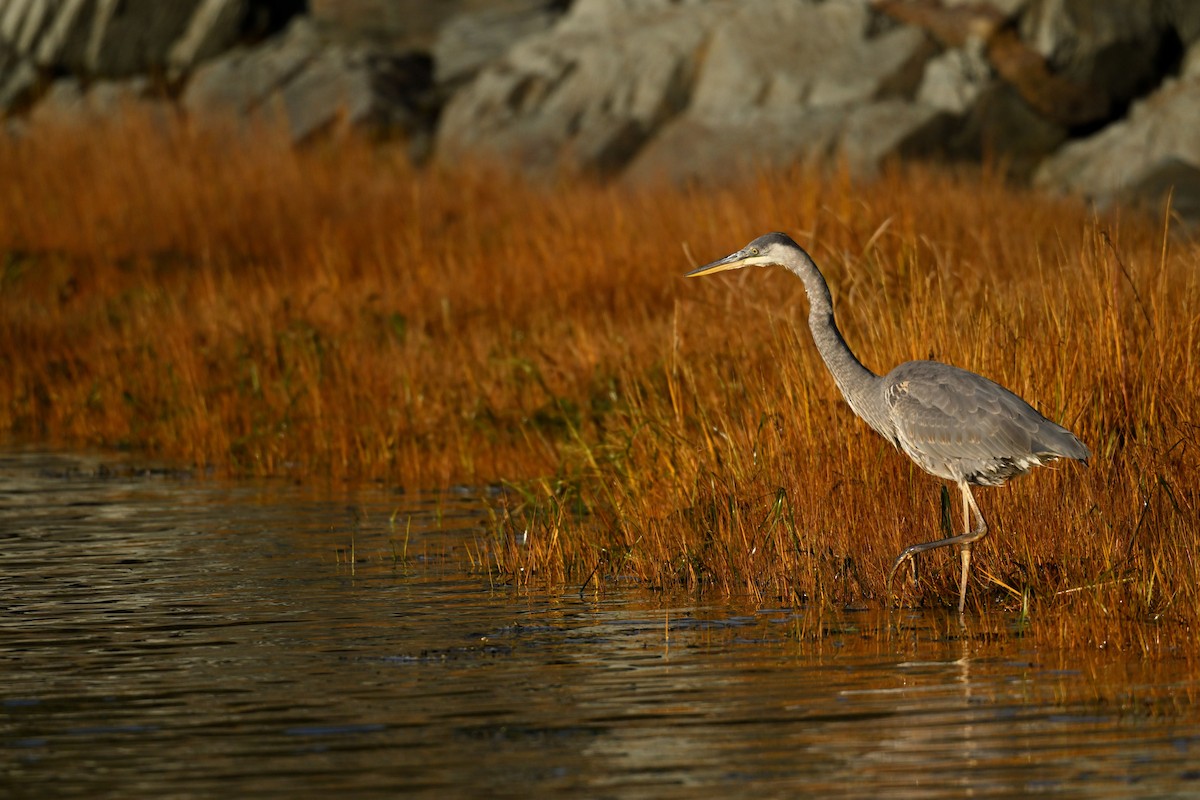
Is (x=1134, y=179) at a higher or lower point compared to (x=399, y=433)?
higher

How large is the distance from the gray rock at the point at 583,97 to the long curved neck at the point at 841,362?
1304 cm

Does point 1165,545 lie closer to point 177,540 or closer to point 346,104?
point 177,540

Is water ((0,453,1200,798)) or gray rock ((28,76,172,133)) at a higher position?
gray rock ((28,76,172,133))

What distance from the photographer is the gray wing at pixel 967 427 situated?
23.0 ft

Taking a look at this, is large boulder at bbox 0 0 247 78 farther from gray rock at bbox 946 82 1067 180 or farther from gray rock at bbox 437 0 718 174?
gray rock at bbox 946 82 1067 180

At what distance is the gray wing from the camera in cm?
702

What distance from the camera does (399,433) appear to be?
11938mm

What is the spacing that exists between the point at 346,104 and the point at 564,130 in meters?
3.12

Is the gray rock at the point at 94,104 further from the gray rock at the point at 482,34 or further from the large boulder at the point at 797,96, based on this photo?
the large boulder at the point at 797,96

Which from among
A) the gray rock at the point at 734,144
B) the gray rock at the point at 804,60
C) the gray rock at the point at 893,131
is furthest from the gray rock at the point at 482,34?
the gray rock at the point at 893,131

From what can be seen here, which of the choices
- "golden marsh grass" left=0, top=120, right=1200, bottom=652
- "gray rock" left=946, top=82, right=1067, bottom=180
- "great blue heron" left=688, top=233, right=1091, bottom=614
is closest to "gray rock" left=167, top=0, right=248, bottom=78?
"golden marsh grass" left=0, top=120, right=1200, bottom=652

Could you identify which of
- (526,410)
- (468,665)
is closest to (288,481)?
(526,410)

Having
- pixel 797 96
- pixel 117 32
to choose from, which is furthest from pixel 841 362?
pixel 117 32

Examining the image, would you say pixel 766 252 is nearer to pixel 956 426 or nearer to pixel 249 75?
pixel 956 426
